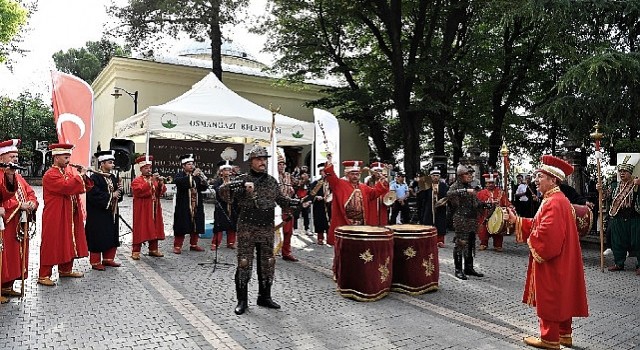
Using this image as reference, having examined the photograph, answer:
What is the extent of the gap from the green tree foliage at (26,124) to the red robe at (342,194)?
3267 centimetres

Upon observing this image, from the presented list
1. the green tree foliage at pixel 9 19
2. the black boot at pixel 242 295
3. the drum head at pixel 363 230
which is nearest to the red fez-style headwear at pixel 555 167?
the drum head at pixel 363 230

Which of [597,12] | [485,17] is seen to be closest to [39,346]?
[597,12]

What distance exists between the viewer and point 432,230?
7.04 m

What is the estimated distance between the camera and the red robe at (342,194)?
7754mm

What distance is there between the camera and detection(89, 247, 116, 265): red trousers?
7785mm

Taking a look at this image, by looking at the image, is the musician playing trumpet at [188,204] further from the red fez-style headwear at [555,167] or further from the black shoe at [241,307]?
the red fez-style headwear at [555,167]

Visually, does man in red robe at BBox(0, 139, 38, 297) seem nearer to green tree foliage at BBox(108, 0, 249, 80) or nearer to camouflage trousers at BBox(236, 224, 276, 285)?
camouflage trousers at BBox(236, 224, 276, 285)

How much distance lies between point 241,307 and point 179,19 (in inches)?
774

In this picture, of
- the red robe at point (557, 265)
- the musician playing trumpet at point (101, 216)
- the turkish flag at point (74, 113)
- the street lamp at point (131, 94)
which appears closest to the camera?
the red robe at point (557, 265)

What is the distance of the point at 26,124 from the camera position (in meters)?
38.9

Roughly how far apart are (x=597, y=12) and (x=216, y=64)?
1667 centimetres

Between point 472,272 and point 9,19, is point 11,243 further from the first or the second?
point 9,19

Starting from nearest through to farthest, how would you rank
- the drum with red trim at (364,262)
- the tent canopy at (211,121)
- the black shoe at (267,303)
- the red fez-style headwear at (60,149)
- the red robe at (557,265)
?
the red robe at (557,265) < the black shoe at (267,303) < the drum with red trim at (364,262) < the red fez-style headwear at (60,149) < the tent canopy at (211,121)

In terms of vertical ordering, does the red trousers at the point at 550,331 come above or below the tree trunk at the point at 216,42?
below
